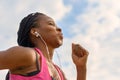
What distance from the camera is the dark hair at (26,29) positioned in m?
5.50

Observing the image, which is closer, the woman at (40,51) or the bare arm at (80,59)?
the woman at (40,51)

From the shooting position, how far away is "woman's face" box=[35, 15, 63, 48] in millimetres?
5383

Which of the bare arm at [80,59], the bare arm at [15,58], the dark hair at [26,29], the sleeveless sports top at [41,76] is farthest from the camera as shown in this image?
the dark hair at [26,29]

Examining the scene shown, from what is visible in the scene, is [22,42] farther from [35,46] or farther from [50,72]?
[50,72]

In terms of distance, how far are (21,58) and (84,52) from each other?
1.18 metres

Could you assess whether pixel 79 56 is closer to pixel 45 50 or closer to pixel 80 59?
pixel 80 59

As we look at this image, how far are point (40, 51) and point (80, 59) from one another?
0.69 metres

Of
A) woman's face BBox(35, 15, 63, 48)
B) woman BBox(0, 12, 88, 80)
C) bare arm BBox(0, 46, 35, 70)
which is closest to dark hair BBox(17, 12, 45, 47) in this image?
woman BBox(0, 12, 88, 80)

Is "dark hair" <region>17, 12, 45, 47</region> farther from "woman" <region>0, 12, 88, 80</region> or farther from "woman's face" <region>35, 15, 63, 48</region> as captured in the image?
"woman's face" <region>35, 15, 63, 48</region>

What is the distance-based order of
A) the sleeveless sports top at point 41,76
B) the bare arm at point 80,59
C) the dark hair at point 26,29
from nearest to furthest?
the sleeveless sports top at point 41,76
the bare arm at point 80,59
the dark hair at point 26,29

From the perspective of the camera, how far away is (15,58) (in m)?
4.52

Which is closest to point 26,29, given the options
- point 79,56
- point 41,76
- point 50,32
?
point 50,32

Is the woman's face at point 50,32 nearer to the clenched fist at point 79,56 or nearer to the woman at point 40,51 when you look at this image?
the woman at point 40,51

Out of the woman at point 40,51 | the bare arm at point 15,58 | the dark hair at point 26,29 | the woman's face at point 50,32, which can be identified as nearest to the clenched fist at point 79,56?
the woman at point 40,51
